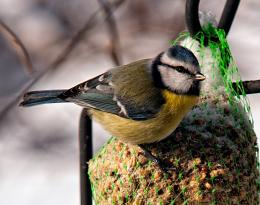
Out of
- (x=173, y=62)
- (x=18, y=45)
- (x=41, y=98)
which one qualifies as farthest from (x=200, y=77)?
(x=18, y=45)

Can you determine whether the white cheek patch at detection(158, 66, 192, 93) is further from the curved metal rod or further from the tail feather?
the tail feather

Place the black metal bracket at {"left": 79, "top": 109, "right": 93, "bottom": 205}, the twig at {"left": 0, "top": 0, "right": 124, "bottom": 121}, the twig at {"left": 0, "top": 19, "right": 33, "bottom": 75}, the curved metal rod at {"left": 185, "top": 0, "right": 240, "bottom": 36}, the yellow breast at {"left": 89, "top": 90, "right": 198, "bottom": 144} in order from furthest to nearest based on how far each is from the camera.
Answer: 1. the twig at {"left": 0, "top": 0, "right": 124, "bottom": 121}
2. the twig at {"left": 0, "top": 19, "right": 33, "bottom": 75}
3. the black metal bracket at {"left": 79, "top": 109, "right": 93, "bottom": 205}
4. the yellow breast at {"left": 89, "top": 90, "right": 198, "bottom": 144}
5. the curved metal rod at {"left": 185, "top": 0, "right": 240, "bottom": 36}

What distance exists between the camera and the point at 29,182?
4.04 metres

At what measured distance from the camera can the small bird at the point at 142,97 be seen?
2.39 metres

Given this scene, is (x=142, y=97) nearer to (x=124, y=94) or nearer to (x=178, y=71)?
(x=124, y=94)

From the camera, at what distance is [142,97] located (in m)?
2.48

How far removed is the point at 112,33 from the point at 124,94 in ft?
3.09

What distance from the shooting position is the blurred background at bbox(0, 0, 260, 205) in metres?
3.48

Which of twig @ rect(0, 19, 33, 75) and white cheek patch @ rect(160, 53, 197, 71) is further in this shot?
twig @ rect(0, 19, 33, 75)

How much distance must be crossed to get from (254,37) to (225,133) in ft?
A: 4.98

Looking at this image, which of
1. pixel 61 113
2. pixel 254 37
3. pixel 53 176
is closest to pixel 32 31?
pixel 61 113

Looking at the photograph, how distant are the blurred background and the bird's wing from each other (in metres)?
0.91

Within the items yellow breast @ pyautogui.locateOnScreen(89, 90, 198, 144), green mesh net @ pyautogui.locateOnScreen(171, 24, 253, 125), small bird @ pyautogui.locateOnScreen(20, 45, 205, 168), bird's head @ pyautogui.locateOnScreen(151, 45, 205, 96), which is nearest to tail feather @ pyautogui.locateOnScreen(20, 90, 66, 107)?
small bird @ pyautogui.locateOnScreen(20, 45, 205, 168)

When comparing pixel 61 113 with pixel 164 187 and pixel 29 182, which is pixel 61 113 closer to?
pixel 29 182
